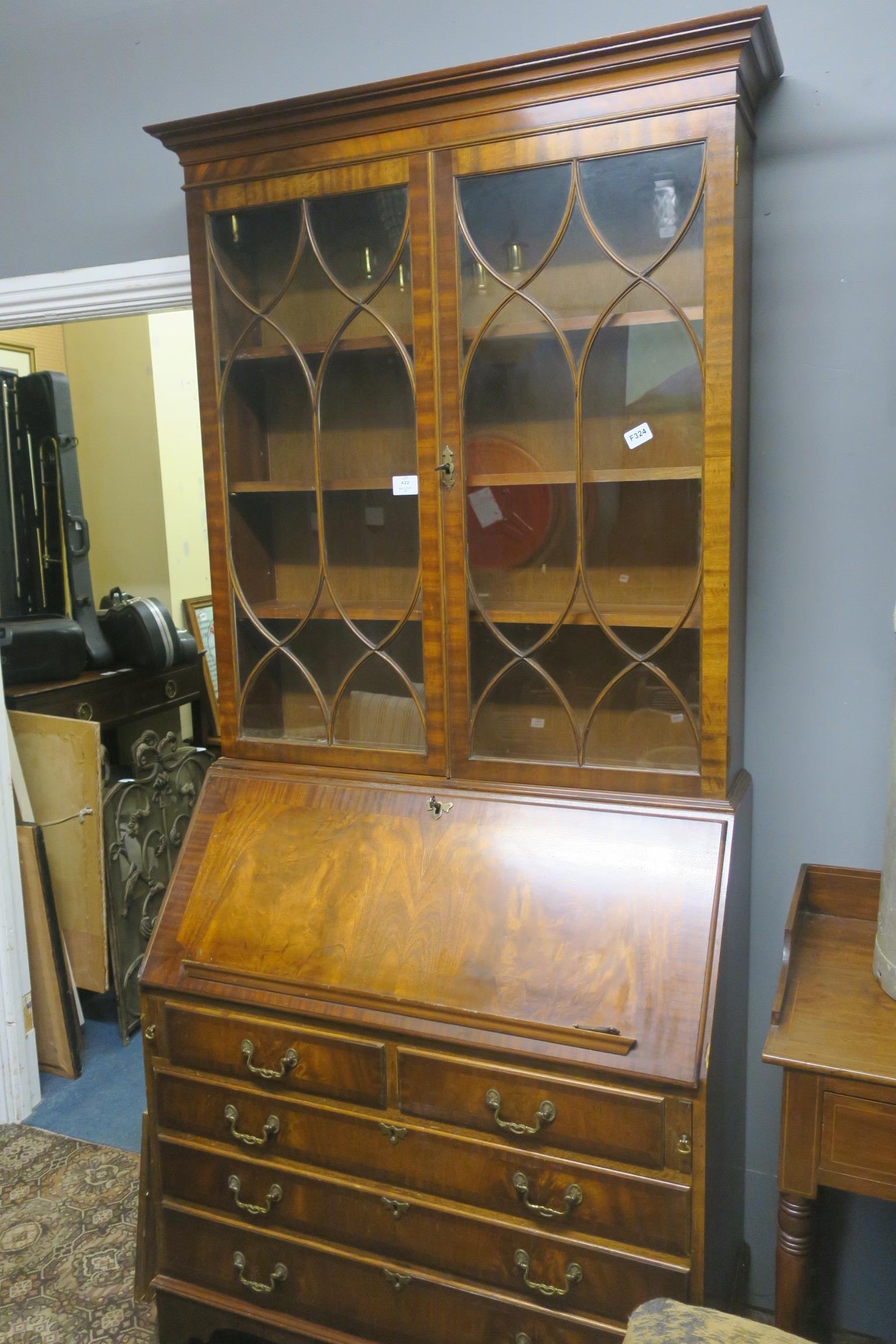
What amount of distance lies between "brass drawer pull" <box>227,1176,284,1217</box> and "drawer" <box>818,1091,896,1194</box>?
88 cm

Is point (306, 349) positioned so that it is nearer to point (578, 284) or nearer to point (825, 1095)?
point (578, 284)

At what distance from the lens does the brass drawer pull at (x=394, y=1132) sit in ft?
5.09

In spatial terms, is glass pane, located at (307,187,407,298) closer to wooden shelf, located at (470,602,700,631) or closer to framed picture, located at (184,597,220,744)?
wooden shelf, located at (470,602,700,631)

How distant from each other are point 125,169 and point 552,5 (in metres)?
0.98

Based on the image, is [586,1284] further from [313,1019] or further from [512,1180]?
[313,1019]

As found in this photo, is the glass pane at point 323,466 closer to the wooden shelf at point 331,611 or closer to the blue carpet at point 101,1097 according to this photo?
the wooden shelf at point 331,611

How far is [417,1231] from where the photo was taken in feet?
5.10

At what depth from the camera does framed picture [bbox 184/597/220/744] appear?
4.20 m

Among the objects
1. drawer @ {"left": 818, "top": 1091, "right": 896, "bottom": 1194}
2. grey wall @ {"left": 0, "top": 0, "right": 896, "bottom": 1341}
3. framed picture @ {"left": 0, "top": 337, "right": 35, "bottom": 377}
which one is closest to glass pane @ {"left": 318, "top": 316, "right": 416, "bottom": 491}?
grey wall @ {"left": 0, "top": 0, "right": 896, "bottom": 1341}

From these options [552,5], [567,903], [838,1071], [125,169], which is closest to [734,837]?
[567,903]

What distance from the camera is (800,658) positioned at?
1.75 m

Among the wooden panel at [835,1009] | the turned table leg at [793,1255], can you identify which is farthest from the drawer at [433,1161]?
the wooden panel at [835,1009]

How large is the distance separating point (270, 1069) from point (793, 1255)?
2.74 ft

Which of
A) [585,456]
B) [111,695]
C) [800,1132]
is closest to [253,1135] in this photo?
[800,1132]
